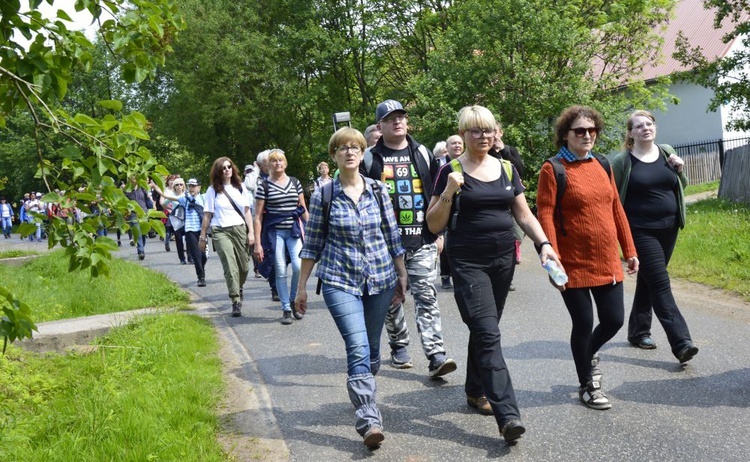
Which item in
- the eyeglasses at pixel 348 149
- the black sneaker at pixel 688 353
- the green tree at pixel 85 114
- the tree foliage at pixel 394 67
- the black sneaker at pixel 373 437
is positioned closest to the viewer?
the green tree at pixel 85 114

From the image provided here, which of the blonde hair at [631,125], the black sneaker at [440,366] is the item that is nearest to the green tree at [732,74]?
the blonde hair at [631,125]

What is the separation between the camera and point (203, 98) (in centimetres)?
3544

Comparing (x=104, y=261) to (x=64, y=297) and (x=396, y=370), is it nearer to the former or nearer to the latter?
(x=396, y=370)

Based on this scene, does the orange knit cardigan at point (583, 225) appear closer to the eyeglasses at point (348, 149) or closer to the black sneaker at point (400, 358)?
the eyeglasses at point (348, 149)

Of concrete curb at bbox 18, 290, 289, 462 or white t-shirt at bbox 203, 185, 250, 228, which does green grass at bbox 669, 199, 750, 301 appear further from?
white t-shirt at bbox 203, 185, 250, 228

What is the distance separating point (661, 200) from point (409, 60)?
27.9m

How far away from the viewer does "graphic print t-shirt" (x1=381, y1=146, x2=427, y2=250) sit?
5824mm

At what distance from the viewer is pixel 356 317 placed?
14.8ft

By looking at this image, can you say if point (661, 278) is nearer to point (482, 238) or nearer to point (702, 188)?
point (482, 238)

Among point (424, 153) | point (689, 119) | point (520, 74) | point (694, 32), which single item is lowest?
point (424, 153)

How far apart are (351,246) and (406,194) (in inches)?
50.7

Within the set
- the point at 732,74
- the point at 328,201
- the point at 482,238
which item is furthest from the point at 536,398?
the point at 732,74

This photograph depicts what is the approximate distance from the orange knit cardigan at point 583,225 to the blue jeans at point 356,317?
1.13 metres

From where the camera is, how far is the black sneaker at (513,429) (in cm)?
407
